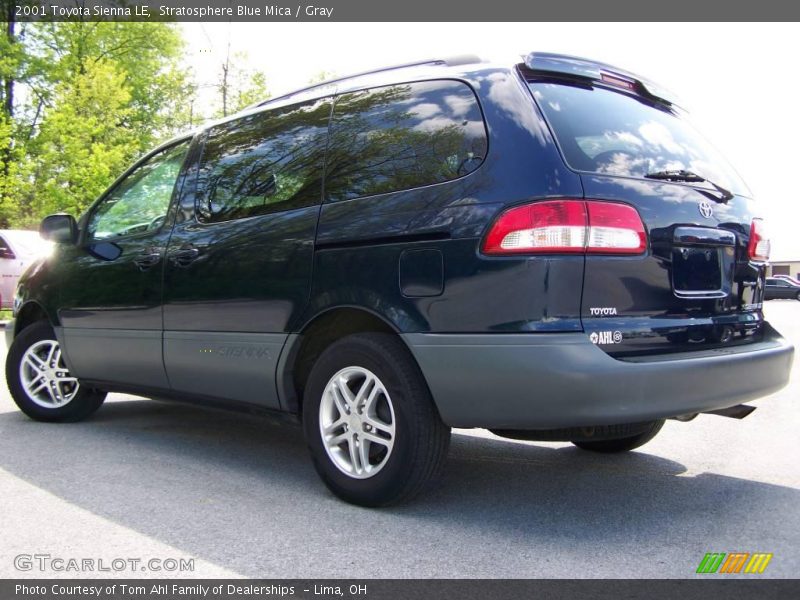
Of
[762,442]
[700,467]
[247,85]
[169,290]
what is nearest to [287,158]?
[169,290]

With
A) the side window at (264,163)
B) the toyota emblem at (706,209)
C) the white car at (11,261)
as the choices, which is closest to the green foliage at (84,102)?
the white car at (11,261)

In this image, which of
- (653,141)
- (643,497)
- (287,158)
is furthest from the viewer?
(287,158)

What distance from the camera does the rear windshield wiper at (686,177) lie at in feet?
10.8

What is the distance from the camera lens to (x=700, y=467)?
4.35 metres

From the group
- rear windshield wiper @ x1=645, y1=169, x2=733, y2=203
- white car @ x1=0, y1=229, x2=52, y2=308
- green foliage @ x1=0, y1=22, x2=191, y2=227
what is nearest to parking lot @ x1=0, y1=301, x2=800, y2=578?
rear windshield wiper @ x1=645, y1=169, x2=733, y2=203

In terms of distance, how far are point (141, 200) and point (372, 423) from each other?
2.47 metres

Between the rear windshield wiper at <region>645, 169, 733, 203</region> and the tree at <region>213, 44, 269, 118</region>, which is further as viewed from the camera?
the tree at <region>213, 44, 269, 118</region>

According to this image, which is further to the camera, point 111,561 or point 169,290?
point 169,290

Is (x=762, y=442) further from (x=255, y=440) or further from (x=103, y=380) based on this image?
(x=103, y=380)

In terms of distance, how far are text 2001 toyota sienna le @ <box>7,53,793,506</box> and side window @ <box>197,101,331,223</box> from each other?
15 mm

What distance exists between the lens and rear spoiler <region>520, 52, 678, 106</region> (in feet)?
11.0

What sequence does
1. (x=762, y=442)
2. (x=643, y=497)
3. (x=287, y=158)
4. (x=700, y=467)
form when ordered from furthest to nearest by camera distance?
1. (x=762, y=442)
2. (x=700, y=467)
3. (x=287, y=158)
4. (x=643, y=497)

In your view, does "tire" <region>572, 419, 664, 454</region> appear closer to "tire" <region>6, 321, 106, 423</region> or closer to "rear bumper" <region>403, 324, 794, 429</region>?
"rear bumper" <region>403, 324, 794, 429</region>

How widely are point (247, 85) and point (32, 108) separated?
10.5 m
